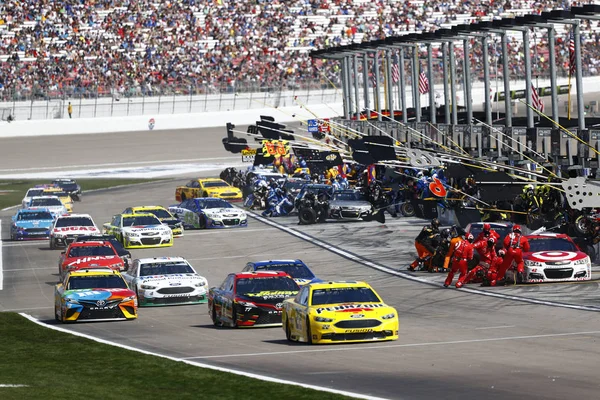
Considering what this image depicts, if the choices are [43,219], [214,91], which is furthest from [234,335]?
[214,91]

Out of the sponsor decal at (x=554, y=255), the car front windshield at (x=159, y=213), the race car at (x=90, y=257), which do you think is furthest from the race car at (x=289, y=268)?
the car front windshield at (x=159, y=213)

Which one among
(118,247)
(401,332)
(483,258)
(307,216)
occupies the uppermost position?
(307,216)

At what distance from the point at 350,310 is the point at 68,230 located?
2361cm

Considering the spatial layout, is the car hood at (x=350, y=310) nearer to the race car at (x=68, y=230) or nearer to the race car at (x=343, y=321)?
the race car at (x=343, y=321)

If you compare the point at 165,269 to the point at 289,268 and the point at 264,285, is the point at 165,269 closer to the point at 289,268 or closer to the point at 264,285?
the point at 289,268

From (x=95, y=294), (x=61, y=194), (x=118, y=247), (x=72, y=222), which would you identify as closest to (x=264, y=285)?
(x=95, y=294)

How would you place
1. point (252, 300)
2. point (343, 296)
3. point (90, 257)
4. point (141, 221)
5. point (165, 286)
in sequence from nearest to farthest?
point (343, 296), point (252, 300), point (165, 286), point (90, 257), point (141, 221)

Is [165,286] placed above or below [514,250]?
below

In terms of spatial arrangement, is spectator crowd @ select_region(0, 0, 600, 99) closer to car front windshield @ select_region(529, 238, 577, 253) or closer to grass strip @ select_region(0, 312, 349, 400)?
car front windshield @ select_region(529, 238, 577, 253)

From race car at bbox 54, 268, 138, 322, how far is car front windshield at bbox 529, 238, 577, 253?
9376mm

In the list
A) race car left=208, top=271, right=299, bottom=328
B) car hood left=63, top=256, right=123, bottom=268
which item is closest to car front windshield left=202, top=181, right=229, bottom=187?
car hood left=63, top=256, right=123, bottom=268

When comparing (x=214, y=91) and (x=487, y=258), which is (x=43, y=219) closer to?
(x=487, y=258)

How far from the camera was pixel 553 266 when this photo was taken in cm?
2831

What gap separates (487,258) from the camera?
28.9 meters
